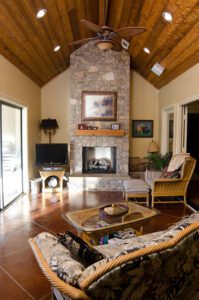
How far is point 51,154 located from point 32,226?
8.86 ft

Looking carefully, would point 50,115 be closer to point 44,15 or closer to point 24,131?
point 24,131

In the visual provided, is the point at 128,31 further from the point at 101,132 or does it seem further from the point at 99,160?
the point at 99,160

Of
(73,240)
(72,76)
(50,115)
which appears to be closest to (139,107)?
(72,76)

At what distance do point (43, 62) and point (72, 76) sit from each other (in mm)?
1012

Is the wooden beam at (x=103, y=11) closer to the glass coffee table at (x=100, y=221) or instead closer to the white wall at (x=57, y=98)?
the white wall at (x=57, y=98)

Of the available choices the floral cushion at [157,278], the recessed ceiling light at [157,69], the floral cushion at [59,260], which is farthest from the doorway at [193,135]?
the floral cushion at [59,260]

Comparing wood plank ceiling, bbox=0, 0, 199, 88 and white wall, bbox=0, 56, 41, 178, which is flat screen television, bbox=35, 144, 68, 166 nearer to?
white wall, bbox=0, 56, 41, 178

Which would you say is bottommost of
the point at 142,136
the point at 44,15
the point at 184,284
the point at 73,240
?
the point at 184,284

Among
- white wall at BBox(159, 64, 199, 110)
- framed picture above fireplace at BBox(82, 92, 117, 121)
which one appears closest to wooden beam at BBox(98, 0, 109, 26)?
framed picture above fireplace at BBox(82, 92, 117, 121)

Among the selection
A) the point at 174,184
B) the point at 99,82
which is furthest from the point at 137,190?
the point at 99,82

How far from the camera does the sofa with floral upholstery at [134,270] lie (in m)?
0.98

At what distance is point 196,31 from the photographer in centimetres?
363

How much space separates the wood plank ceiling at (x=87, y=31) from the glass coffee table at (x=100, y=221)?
2905 millimetres

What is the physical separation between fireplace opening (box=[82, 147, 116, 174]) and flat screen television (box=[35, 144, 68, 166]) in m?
0.68
